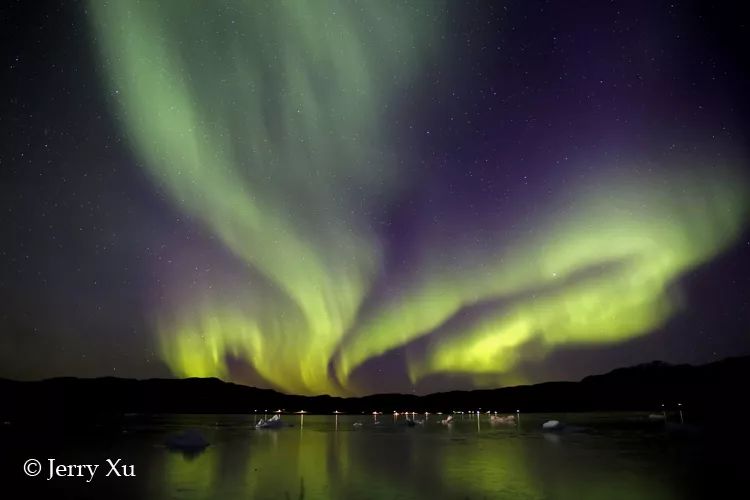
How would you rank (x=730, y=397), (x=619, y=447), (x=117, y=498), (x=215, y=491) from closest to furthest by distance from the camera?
(x=117, y=498)
(x=215, y=491)
(x=619, y=447)
(x=730, y=397)

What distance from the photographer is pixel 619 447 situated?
62156 mm

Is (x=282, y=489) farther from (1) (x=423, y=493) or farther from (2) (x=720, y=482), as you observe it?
(2) (x=720, y=482)

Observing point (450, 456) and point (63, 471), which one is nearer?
point (63, 471)

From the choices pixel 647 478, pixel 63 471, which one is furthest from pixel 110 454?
pixel 647 478

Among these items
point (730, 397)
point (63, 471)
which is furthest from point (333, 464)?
point (730, 397)

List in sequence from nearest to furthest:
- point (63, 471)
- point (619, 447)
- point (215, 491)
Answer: point (215, 491) < point (63, 471) < point (619, 447)

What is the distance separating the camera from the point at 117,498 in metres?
29.2

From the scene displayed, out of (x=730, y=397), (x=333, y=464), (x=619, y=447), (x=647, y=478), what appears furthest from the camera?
(x=730, y=397)

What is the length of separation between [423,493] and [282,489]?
8210mm

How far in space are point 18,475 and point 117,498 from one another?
1285 cm

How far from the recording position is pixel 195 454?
184 ft

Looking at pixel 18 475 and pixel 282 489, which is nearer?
pixel 282 489

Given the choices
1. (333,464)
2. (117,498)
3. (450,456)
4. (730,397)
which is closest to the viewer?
(117,498)

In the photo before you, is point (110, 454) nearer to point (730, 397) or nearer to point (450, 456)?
point (450, 456)
